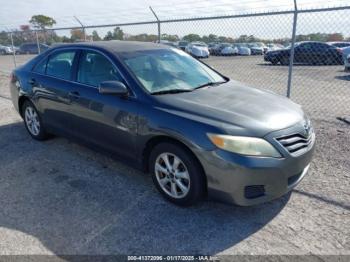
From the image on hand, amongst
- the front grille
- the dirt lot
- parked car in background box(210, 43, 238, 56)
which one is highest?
parked car in background box(210, 43, 238, 56)

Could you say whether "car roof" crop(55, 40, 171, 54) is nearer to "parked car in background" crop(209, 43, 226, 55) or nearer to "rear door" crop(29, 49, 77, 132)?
"rear door" crop(29, 49, 77, 132)

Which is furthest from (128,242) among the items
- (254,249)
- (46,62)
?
(46,62)

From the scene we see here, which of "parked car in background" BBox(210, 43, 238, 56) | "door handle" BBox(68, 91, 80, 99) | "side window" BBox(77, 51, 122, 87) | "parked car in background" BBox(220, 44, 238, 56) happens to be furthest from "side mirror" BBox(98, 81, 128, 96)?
"parked car in background" BBox(220, 44, 238, 56)

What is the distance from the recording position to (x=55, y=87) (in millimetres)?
4297

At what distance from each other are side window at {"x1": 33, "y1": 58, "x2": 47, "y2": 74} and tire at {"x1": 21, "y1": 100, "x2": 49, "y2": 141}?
55 centimetres

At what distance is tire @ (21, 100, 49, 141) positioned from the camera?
489cm

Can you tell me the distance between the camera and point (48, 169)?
13.3 ft

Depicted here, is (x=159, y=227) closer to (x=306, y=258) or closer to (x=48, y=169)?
(x=306, y=258)

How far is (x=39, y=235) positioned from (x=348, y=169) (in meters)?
3.57

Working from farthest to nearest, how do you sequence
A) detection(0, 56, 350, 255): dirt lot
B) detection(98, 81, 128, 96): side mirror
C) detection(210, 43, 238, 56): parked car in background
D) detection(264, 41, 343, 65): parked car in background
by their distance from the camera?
1. detection(210, 43, 238, 56): parked car in background
2. detection(264, 41, 343, 65): parked car in background
3. detection(98, 81, 128, 96): side mirror
4. detection(0, 56, 350, 255): dirt lot

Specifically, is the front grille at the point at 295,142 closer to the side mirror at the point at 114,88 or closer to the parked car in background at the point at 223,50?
the side mirror at the point at 114,88

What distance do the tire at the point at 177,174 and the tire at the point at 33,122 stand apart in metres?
2.45

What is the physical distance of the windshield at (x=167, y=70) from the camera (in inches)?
137

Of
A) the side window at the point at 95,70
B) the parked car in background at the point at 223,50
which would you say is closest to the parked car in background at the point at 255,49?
the parked car in background at the point at 223,50
